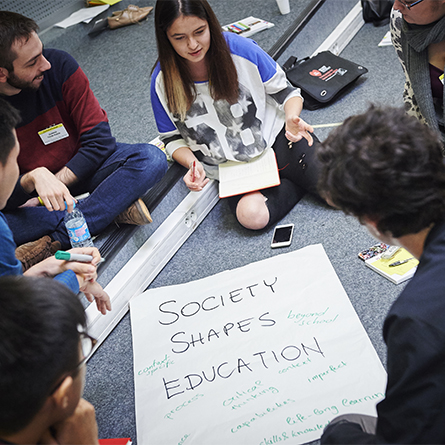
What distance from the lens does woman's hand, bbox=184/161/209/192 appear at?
A: 1.41 m

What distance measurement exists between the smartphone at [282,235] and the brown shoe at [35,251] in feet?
2.09

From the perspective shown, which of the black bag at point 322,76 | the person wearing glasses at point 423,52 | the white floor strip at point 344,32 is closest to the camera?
the person wearing glasses at point 423,52

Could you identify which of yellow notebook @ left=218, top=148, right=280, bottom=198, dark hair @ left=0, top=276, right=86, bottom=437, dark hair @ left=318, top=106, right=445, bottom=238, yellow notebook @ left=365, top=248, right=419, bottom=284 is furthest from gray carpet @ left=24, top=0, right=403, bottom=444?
dark hair @ left=0, top=276, right=86, bottom=437

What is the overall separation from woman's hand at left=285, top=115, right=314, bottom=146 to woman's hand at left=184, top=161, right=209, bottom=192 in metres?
0.29

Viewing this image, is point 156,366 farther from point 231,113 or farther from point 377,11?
point 377,11

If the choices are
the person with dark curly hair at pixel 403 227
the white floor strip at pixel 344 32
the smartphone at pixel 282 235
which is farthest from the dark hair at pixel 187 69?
the white floor strip at pixel 344 32

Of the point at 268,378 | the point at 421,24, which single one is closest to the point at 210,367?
the point at 268,378

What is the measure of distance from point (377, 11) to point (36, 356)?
2374 mm

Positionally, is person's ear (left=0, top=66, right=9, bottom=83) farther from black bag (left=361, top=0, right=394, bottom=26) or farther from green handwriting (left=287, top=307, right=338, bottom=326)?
black bag (left=361, top=0, right=394, bottom=26)

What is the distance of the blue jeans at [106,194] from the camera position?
4.40ft

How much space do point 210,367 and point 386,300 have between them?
0.44 meters

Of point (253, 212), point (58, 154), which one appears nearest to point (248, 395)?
point (253, 212)

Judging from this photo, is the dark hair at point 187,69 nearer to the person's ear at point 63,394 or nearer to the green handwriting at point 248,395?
the green handwriting at point 248,395

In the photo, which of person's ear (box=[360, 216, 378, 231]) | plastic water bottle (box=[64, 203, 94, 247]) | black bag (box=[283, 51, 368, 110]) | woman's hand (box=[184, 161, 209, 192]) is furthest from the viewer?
black bag (box=[283, 51, 368, 110])
